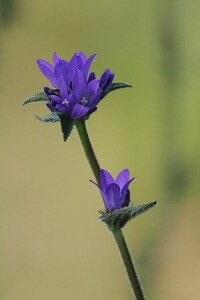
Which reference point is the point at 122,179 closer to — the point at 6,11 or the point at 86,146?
the point at 86,146

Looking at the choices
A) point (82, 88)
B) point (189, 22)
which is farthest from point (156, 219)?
point (82, 88)

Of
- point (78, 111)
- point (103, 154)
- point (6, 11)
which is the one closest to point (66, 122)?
point (78, 111)

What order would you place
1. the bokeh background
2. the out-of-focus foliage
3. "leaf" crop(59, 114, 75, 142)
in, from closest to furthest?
"leaf" crop(59, 114, 75, 142) → the out-of-focus foliage → the bokeh background

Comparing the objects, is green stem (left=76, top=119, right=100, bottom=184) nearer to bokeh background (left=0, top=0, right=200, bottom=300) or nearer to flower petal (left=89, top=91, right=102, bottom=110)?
flower petal (left=89, top=91, right=102, bottom=110)

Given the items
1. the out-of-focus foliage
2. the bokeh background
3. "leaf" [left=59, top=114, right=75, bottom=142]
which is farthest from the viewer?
the bokeh background

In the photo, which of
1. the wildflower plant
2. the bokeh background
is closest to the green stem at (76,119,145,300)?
the wildflower plant

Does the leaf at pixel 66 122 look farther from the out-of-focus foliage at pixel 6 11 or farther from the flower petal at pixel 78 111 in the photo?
the out-of-focus foliage at pixel 6 11

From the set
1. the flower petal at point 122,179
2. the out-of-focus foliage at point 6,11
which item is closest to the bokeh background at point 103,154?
the out-of-focus foliage at point 6,11
